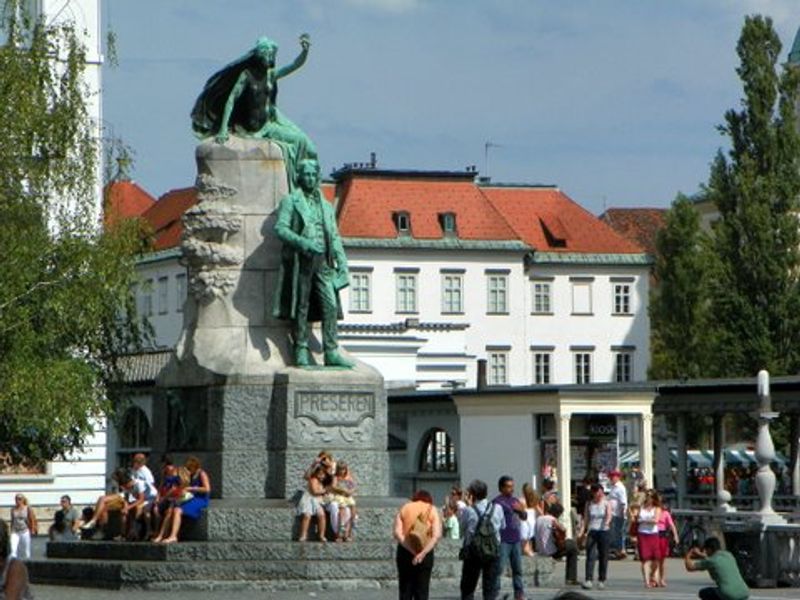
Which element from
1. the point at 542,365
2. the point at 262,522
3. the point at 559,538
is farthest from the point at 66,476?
the point at 542,365

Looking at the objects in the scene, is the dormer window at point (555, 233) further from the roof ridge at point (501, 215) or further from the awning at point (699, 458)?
the awning at point (699, 458)

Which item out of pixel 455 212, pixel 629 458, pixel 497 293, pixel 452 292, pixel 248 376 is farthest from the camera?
pixel 497 293

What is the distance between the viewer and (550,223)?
11888 cm

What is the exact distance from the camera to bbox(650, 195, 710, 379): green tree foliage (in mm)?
99438

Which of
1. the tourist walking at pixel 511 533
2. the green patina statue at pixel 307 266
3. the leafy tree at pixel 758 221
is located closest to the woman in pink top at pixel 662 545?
the green patina statue at pixel 307 266

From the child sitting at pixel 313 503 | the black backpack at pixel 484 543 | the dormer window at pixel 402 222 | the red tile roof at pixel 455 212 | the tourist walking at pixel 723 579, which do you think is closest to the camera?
the tourist walking at pixel 723 579

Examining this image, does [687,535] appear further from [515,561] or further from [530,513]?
[515,561]

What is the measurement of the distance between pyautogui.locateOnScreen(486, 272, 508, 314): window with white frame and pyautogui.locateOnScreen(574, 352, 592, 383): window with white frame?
493cm

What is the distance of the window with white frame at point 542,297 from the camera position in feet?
384

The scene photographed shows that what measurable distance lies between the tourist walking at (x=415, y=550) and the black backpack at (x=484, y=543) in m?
1.13

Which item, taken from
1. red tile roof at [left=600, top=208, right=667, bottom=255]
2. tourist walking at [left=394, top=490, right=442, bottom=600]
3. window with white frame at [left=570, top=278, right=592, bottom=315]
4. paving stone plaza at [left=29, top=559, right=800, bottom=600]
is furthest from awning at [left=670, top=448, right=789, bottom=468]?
tourist walking at [left=394, top=490, right=442, bottom=600]

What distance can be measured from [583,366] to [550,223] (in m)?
6.56

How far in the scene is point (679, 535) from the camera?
48.1 m

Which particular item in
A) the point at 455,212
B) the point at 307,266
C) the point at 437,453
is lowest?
the point at 437,453
